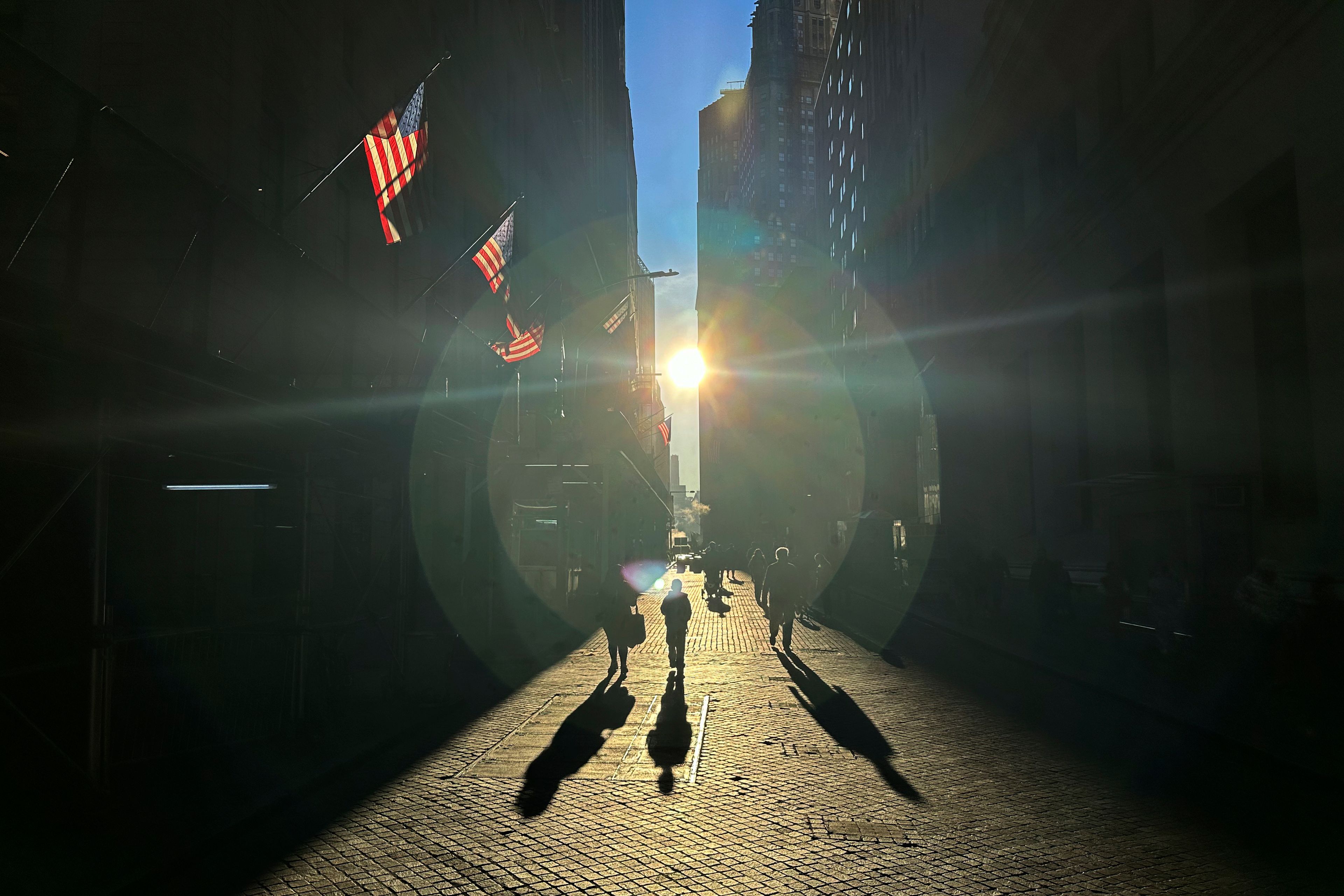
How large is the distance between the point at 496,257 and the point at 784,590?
8.09 meters

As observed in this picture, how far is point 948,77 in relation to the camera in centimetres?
4694

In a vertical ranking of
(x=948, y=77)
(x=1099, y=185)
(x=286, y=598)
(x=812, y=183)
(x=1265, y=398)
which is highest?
(x=812, y=183)

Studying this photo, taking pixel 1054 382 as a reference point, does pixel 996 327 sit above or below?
above

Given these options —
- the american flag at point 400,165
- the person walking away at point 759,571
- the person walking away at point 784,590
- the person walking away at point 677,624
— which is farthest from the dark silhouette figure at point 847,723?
the person walking away at point 759,571

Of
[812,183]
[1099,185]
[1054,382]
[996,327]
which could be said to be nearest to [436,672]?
[1099,185]

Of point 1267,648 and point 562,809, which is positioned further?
point 1267,648

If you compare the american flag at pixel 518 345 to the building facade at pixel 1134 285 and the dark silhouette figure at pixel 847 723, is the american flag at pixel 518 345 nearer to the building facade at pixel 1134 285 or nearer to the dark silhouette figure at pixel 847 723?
the dark silhouette figure at pixel 847 723

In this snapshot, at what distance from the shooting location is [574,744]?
10062 mm

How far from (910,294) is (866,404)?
750 inches

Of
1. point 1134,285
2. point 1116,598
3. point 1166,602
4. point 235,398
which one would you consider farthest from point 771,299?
point 235,398

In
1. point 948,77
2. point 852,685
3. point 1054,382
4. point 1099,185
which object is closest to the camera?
point 852,685

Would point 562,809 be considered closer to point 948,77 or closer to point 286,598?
point 286,598

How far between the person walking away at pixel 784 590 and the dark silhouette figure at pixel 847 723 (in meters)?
2.45

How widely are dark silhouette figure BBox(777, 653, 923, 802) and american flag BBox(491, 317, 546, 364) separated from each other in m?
9.24
